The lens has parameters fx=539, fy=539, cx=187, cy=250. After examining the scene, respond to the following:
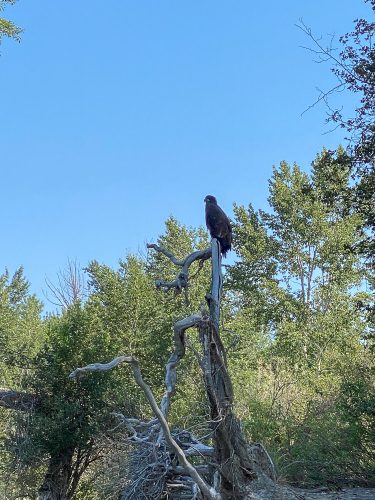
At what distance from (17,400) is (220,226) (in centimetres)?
838

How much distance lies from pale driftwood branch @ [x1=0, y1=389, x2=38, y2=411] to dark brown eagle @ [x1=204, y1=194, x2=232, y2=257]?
7968mm

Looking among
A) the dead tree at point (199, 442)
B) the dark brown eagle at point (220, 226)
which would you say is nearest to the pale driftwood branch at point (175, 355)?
the dead tree at point (199, 442)

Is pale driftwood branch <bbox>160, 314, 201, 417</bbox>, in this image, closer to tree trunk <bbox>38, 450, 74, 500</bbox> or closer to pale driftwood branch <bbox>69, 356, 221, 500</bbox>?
pale driftwood branch <bbox>69, 356, 221, 500</bbox>

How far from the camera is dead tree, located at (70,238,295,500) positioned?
15.1 ft

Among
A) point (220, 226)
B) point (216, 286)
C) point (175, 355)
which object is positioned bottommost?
point (175, 355)

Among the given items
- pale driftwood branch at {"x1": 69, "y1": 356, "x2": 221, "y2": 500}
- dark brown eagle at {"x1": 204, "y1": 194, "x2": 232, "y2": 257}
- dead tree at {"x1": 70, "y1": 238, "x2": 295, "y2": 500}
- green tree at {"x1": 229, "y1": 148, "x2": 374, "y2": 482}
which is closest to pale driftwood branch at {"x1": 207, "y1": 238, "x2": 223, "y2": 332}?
dead tree at {"x1": 70, "y1": 238, "x2": 295, "y2": 500}

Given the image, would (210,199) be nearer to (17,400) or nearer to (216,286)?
(216,286)

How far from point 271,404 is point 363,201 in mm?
7651

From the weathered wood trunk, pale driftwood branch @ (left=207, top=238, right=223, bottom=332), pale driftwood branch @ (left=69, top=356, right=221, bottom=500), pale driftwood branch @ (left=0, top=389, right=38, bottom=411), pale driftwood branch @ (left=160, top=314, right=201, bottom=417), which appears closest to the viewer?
pale driftwood branch @ (left=69, top=356, right=221, bottom=500)

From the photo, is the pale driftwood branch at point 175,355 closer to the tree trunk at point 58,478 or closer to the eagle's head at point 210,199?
the eagle's head at point 210,199

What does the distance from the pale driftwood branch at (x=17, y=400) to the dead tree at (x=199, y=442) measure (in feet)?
21.8

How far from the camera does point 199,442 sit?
6156mm

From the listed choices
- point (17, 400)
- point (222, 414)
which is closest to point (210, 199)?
point (222, 414)

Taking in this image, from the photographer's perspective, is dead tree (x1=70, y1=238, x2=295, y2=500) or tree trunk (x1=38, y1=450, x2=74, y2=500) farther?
tree trunk (x1=38, y1=450, x2=74, y2=500)
